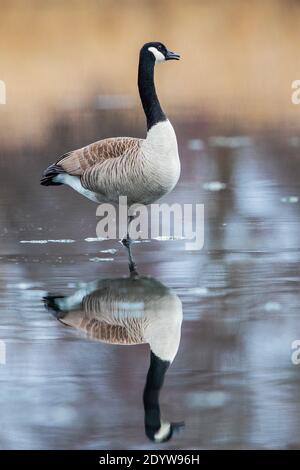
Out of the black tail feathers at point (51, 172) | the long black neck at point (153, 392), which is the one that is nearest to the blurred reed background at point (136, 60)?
the black tail feathers at point (51, 172)

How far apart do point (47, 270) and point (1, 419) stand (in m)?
2.97

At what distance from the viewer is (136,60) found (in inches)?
702

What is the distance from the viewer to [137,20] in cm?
2042

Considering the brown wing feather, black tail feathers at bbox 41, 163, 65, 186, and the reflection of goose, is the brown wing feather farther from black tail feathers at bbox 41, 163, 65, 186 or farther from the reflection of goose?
the reflection of goose

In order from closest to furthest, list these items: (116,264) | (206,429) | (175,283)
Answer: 1. (206,429)
2. (175,283)
3. (116,264)

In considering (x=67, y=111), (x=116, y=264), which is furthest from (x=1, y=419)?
(x=67, y=111)

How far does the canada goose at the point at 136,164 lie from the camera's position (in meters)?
8.62

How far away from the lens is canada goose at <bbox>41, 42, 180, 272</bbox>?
8625mm

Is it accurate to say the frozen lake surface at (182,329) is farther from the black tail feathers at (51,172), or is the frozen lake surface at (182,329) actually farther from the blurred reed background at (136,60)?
the blurred reed background at (136,60)

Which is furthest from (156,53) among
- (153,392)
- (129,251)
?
(153,392)

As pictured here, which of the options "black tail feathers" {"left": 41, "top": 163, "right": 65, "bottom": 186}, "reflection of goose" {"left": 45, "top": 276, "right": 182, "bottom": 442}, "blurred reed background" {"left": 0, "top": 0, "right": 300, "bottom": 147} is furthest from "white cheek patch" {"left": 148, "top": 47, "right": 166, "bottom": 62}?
"blurred reed background" {"left": 0, "top": 0, "right": 300, "bottom": 147}

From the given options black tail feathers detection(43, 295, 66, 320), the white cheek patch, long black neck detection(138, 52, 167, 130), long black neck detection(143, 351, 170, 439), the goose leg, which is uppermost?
the white cheek patch
